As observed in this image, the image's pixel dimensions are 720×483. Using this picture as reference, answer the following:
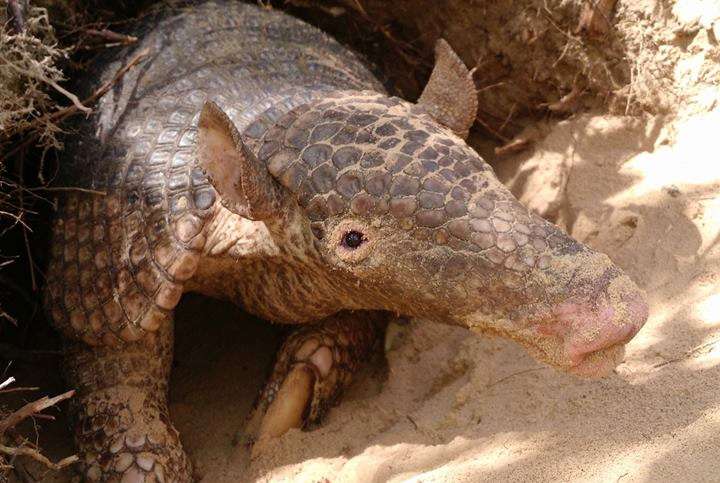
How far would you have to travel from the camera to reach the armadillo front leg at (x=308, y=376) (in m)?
4.14

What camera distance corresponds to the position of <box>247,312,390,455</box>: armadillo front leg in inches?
163

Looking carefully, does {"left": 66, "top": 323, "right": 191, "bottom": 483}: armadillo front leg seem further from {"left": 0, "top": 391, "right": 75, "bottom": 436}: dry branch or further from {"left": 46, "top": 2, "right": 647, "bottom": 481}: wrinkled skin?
{"left": 0, "top": 391, "right": 75, "bottom": 436}: dry branch

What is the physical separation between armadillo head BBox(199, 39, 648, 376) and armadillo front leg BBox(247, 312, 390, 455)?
0.73 m

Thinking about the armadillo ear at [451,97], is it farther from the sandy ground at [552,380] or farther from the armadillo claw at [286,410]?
the armadillo claw at [286,410]

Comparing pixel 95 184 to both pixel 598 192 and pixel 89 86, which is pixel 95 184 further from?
pixel 598 192

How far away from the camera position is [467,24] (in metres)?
5.43

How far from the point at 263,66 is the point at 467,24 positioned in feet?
5.34

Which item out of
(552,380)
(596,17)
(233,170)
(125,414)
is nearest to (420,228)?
(233,170)

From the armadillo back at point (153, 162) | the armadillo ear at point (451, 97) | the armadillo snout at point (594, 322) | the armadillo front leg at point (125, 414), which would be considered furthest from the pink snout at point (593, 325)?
the armadillo front leg at point (125, 414)

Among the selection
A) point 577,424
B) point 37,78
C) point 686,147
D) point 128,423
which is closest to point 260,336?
point 128,423

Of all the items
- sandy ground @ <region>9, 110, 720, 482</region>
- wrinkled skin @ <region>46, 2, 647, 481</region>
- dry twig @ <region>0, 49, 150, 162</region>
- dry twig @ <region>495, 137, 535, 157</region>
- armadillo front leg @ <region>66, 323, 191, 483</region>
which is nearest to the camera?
wrinkled skin @ <region>46, 2, 647, 481</region>

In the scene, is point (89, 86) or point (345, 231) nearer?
point (345, 231)

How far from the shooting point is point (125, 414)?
13.1 feet

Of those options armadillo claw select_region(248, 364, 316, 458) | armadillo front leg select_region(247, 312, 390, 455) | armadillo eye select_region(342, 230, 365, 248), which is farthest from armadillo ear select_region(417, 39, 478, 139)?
armadillo claw select_region(248, 364, 316, 458)
